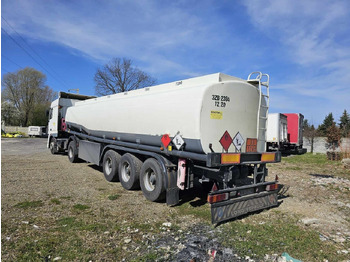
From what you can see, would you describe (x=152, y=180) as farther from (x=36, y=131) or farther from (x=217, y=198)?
(x=36, y=131)

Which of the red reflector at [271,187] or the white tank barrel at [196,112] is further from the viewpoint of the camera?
the red reflector at [271,187]

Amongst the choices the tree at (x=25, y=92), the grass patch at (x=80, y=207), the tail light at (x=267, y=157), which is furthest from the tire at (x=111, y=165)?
the tree at (x=25, y=92)

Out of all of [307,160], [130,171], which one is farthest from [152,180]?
[307,160]

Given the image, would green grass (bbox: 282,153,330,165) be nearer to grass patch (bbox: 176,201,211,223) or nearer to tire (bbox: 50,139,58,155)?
grass patch (bbox: 176,201,211,223)

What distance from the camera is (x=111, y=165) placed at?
Answer: 778 centimetres

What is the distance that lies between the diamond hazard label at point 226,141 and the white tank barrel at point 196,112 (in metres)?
0.06

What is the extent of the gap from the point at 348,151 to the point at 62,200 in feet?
54.4

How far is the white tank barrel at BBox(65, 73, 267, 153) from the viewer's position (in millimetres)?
4711

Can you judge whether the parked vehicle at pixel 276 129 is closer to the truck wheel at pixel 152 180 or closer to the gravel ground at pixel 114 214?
the truck wheel at pixel 152 180

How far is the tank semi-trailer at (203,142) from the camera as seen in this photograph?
470 cm

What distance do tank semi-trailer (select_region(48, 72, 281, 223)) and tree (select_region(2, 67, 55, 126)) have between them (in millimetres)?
49806

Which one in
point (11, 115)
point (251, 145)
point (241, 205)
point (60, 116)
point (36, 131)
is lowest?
point (241, 205)

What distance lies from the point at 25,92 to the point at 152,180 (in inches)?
2090

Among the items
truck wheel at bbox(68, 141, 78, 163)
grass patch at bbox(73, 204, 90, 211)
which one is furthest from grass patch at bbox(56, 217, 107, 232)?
truck wheel at bbox(68, 141, 78, 163)
